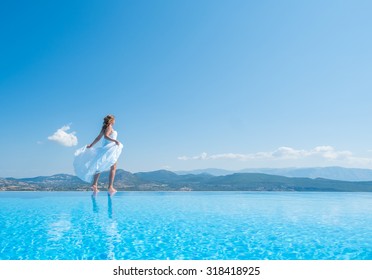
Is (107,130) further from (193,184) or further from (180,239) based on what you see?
(193,184)

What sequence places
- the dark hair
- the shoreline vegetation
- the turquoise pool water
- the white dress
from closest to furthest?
the turquoise pool water → the dark hair → the white dress → the shoreline vegetation

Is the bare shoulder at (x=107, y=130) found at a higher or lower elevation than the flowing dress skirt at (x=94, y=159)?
higher

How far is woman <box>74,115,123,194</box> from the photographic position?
10.2 metres

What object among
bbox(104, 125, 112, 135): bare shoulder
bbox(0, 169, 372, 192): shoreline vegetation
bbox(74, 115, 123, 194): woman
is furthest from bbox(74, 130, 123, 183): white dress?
bbox(0, 169, 372, 192): shoreline vegetation

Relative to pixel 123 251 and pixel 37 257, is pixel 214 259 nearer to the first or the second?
pixel 123 251

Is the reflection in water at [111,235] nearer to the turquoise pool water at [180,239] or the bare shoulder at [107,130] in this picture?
the turquoise pool water at [180,239]

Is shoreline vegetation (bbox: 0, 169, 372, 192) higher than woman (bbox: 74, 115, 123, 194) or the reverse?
the reverse

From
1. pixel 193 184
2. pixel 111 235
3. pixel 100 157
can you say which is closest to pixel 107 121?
pixel 100 157

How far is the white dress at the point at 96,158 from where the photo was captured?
10484 millimetres

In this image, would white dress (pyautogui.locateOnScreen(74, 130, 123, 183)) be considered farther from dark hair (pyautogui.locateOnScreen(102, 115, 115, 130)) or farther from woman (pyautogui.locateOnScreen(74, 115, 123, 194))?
dark hair (pyautogui.locateOnScreen(102, 115, 115, 130))

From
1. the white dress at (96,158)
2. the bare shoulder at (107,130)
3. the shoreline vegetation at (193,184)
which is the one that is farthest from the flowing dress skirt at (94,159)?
the shoreline vegetation at (193,184)

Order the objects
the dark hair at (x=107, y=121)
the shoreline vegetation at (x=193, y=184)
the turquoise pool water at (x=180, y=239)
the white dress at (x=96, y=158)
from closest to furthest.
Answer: the turquoise pool water at (x=180, y=239) → the dark hair at (x=107, y=121) → the white dress at (x=96, y=158) → the shoreline vegetation at (x=193, y=184)

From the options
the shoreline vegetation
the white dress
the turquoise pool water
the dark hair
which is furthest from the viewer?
the shoreline vegetation
